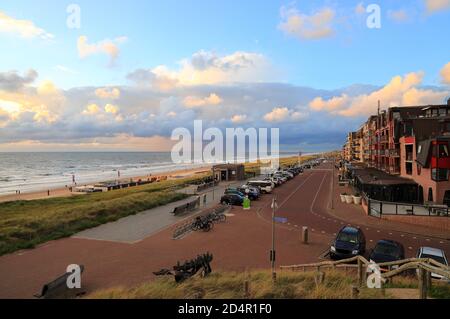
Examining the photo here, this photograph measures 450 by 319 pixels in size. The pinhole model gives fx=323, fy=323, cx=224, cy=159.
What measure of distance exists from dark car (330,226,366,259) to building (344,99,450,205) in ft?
55.0

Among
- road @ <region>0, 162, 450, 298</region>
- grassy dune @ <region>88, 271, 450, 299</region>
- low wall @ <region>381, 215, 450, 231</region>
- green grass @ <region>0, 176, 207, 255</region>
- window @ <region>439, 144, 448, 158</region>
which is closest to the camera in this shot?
grassy dune @ <region>88, 271, 450, 299</region>

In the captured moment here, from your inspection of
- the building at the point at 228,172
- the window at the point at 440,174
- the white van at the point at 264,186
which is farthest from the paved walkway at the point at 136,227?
the building at the point at 228,172

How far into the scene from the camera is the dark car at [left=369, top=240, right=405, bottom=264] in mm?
14945

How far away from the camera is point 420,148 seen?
1309 inches

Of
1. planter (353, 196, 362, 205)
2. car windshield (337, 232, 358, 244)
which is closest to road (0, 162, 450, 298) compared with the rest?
car windshield (337, 232, 358, 244)

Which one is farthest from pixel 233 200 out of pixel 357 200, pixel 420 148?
pixel 420 148

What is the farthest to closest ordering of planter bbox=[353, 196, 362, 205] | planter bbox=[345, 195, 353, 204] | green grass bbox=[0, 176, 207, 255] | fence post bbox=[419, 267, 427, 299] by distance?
planter bbox=[345, 195, 353, 204] → planter bbox=[353, 196, 362, 205] → green grass bbox=[0, 176, 207, 255] → fence post bbox=[419, 267, 427, 299]

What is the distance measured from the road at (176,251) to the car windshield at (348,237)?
1379mm

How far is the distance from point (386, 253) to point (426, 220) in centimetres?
1097

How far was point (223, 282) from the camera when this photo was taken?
34.5ft

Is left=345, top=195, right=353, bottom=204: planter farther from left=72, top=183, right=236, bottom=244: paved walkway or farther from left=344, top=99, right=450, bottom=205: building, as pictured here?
left=72, top=183, right=236, bottom=244: paved walkway

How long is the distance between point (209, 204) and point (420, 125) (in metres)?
25.8
